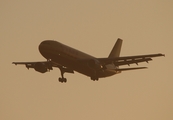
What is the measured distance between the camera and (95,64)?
4606cm

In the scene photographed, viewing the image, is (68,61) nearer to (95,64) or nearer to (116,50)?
(95,64)

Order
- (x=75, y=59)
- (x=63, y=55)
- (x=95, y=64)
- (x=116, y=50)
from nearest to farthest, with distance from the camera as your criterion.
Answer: (x=63, y=55)
(x=95, y=64)
(x=75, y=59)
(x=116, y=50)

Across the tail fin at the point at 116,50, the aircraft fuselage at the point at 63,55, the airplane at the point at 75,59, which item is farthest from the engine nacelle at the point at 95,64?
the tail fin at the point at 116,50

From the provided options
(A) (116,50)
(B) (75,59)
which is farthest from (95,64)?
(A) (116,50)

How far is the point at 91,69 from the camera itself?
4709 cm

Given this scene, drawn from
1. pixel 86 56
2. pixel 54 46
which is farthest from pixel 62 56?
pixel 86 56

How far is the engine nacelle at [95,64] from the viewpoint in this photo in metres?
46.1

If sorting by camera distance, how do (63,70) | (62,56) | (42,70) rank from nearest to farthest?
(62,56) → (42,70) → (63,70)

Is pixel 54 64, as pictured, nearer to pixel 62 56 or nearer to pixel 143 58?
pixel 62 56

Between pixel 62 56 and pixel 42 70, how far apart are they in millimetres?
4816

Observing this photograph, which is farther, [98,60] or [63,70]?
[63,70]

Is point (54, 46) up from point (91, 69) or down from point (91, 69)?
up

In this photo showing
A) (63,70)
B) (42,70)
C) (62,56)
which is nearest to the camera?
(62,56)

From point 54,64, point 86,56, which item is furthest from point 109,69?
point 54,64
